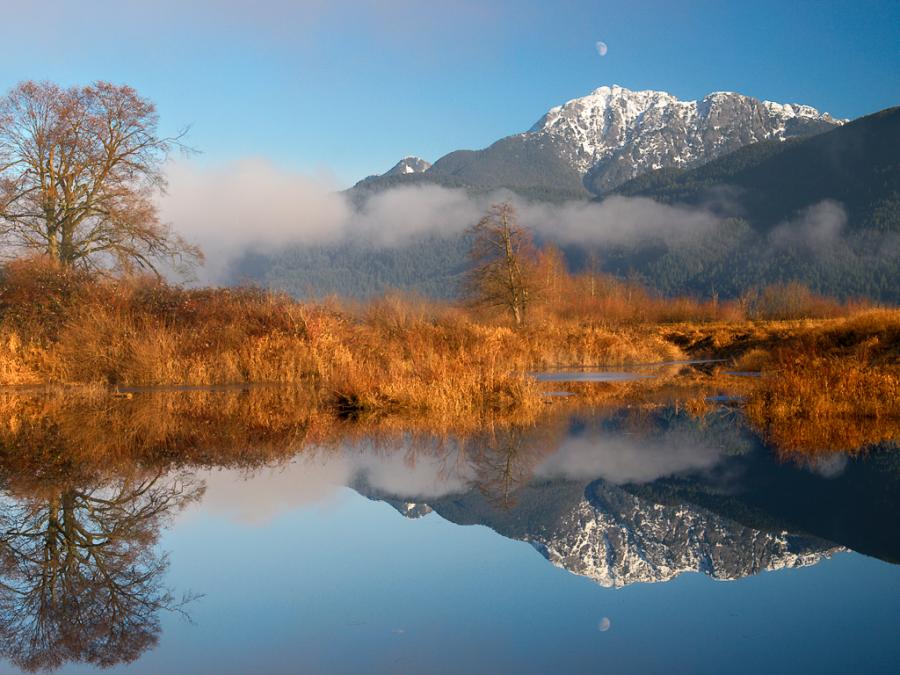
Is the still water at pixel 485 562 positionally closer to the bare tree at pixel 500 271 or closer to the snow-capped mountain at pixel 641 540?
the snow-capped mountain at pixel 641 540

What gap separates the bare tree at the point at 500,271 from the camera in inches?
1925

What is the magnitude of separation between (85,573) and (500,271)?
43489mm

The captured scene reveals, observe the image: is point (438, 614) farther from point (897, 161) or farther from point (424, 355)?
point (897, 161)

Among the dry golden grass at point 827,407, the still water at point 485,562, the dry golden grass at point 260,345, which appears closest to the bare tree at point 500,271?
the dry golden grass at point 260,345

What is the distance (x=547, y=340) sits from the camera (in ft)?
117

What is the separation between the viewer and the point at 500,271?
4956 cm

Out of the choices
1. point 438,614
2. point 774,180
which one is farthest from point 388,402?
point 774,180

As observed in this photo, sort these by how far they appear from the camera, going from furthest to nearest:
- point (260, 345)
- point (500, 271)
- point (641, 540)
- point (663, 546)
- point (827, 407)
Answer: point (500, 271) → point (260, 345) → point (827, 407) → point (641, 540) → point (663, 546)

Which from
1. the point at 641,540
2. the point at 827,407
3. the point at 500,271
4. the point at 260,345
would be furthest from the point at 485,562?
the point at 500,271

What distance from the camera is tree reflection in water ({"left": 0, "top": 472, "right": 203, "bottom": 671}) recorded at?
5.38 metres

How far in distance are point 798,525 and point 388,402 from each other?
10789 mm

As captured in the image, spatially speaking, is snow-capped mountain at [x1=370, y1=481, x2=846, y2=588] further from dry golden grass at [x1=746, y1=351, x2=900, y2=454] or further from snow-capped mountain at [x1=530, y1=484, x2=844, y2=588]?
dry golden grass at [x1=746, y1=351, x2=900, y2=454]

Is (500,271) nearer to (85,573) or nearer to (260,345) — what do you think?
(260,345)

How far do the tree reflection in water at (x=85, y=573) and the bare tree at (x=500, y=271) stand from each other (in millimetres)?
38389
